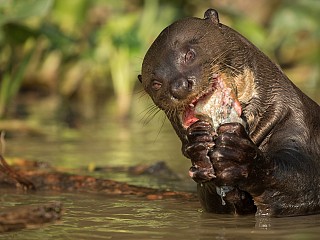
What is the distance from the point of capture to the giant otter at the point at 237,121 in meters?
4.04

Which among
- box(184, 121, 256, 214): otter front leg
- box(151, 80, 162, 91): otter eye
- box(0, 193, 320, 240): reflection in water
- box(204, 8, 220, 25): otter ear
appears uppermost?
box(204, 8, 220, 25): otter ear

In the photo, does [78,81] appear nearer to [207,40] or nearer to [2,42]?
[2,42]

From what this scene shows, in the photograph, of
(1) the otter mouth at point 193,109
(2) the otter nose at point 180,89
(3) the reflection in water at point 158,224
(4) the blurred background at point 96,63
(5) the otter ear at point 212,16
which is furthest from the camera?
(4) the blurred background at point 96,63

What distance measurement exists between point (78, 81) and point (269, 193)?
9.49 meters

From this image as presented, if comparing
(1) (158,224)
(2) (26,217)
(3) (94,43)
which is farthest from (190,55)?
(3) (94,43)

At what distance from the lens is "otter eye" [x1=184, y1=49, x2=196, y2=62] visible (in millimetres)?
4438

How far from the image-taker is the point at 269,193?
419 centimetres

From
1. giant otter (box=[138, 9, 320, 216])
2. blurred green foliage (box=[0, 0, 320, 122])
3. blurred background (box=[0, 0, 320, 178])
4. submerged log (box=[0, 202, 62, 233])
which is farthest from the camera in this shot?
blurred green foliage (box=[0, 0, 320, 122])

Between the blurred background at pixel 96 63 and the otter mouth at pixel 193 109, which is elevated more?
the blurred background at pixel 96 63

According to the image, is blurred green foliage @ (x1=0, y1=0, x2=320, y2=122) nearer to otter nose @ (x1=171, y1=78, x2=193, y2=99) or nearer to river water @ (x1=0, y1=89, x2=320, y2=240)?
river water @ (x1=0, y1=89, x2=320, y2=240)

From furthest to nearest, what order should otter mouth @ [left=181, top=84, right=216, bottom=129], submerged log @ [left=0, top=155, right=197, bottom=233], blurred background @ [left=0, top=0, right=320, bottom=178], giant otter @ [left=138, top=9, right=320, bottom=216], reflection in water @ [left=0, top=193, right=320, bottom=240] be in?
blurred background @ [left=0, top=0, right=320, bottom=178]
submerged log @ [left=0, top=155, right=197, bottom=233]
otter mouth @ [left=181, top=84, right=216, bottom=129]
giant otter @ [left=138, top=9, right=320, bottom=216]
reflection in water @ [left=0, top=193, right=320, bottom=240]

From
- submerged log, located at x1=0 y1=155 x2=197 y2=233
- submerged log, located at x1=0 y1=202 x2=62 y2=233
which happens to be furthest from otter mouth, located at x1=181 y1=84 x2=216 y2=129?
submerged log, located at x1=0 y1=202 x2=62 y2=233

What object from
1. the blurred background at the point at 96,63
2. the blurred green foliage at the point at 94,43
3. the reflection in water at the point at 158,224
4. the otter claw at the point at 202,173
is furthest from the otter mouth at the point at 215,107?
the blurred green foliage at the point at 94,43

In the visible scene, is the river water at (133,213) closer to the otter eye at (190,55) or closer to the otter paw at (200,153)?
the otter paw at (200,153)
